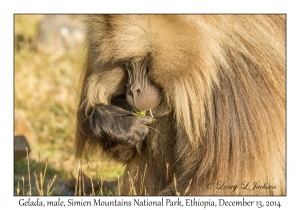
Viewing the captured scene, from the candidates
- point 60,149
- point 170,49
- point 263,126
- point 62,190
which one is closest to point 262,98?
point 263,126

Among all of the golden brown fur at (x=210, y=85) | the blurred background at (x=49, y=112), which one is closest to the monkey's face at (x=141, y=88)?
the golden brown fur at (x=210, y=85)

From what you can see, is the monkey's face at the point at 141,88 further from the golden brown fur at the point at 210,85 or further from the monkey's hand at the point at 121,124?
the monkey's hand at the point at 121,124

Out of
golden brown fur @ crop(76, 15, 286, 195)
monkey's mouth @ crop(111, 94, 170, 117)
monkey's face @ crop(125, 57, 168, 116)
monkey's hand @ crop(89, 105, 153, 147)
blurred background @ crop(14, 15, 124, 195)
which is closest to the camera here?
golden brown fur @ crop(76, 15, 286, 195)

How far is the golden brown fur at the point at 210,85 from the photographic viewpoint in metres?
4.59

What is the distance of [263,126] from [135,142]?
114cm

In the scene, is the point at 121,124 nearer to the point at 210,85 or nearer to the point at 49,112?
the point at 210,85

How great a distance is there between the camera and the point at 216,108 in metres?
4.93

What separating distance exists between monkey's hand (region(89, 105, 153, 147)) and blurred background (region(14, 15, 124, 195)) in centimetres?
69

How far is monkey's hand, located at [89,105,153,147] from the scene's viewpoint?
5.14 m

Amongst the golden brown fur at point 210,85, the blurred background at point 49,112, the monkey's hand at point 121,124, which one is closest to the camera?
the golden brown fur at point 210,85

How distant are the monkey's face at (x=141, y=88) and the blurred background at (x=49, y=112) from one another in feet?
2.60

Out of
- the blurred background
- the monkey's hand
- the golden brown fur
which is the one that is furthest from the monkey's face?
the blurred background

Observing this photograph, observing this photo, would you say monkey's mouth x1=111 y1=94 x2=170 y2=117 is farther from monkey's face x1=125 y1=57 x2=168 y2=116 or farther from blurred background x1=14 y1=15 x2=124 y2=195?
blurred background x1=14 y1=15 x2=124 y2=195
